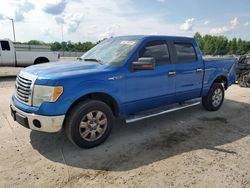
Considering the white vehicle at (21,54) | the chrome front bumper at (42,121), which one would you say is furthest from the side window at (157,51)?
the white vehicle at (21,54)

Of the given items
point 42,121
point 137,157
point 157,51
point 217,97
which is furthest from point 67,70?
point 217,97

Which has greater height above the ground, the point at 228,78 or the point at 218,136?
the point at 228,78

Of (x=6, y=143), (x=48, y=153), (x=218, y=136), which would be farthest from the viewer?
(x=218, y=136)

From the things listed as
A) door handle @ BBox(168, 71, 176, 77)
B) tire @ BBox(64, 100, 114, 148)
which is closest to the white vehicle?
door handle @ BBox(168, 71, 176, 77)

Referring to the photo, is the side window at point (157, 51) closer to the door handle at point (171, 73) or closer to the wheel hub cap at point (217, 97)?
the door handle at point (171, 73)

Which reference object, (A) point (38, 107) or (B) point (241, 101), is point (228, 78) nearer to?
(B) point (241, 101)

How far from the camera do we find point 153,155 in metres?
4.11

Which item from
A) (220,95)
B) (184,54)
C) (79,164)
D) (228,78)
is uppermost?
(184,54)

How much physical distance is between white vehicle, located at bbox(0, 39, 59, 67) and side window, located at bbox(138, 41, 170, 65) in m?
11.4

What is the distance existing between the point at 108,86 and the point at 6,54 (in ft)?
38.7

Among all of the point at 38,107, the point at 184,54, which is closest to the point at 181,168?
the point at 38,107

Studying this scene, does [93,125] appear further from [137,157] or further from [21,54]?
[21,54]

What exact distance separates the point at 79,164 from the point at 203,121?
337 cm

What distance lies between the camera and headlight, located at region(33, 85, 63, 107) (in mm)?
3752
